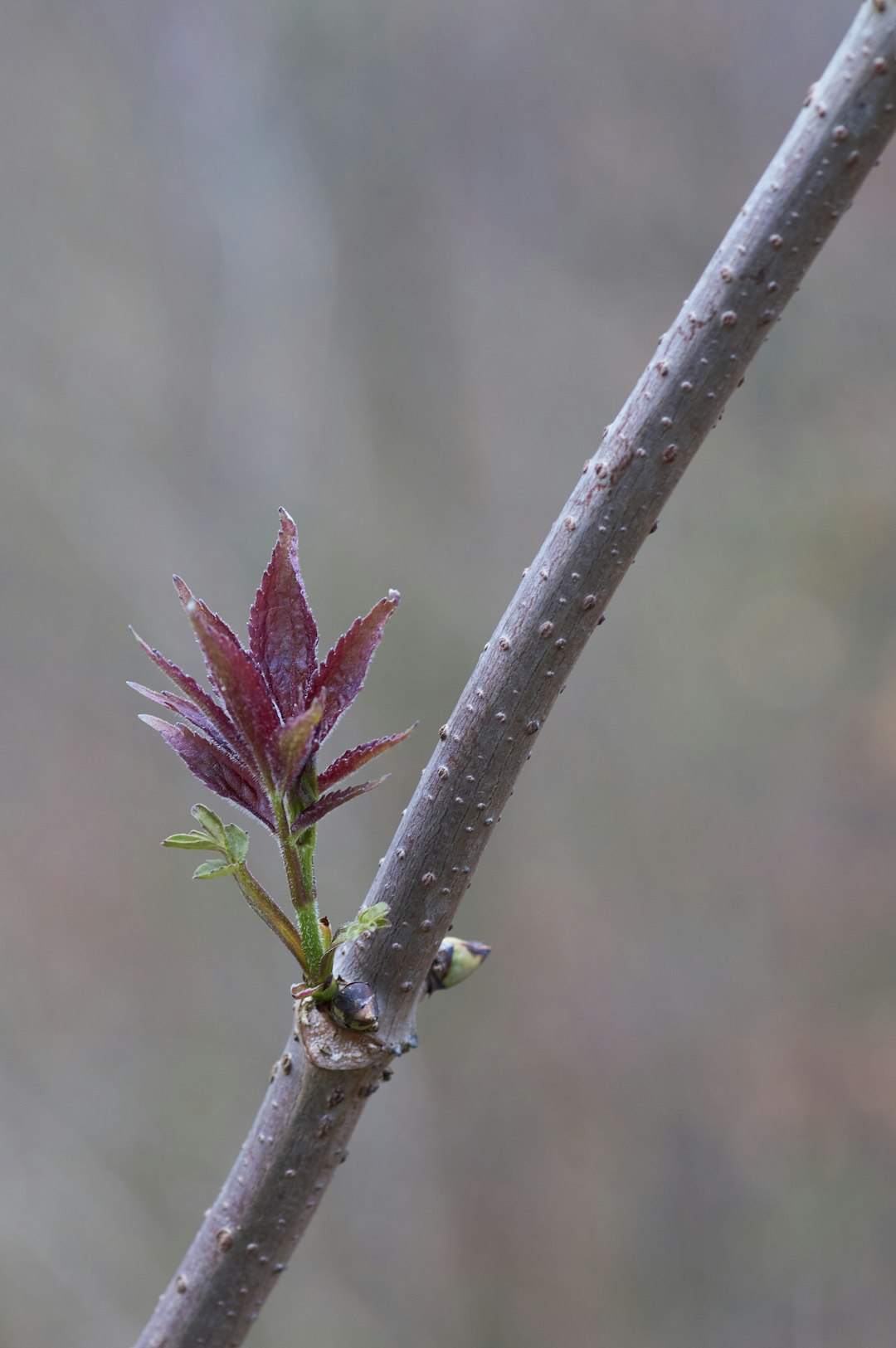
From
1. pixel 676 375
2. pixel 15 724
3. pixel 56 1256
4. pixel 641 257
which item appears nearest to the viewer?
pixel 676 375

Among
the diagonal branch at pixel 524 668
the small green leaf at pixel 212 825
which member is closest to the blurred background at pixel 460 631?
the diagonal branch at pixel 524 668

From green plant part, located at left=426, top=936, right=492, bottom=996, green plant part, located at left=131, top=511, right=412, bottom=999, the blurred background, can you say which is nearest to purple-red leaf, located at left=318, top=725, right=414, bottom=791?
green plant part, located at left=131, top=511, right=412, bottom=999

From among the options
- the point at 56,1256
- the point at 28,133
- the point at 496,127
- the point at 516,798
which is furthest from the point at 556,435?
the point at 56,1256

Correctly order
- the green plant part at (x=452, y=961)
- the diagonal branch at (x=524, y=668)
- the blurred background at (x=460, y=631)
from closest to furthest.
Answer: the diagonal branch at (x=524, y=668), the green plant part at (x=452, y=961), the blurred background at (x=460, y=631)

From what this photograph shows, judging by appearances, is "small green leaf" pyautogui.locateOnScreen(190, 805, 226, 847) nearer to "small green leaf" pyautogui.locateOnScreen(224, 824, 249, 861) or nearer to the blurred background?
"small green leaf" pyautogui.locateOnScreen(224, 824, 249, 861)

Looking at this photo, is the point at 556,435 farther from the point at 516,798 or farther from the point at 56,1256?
the point at 56,1256

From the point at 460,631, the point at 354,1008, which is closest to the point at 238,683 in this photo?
the point at 354,1008

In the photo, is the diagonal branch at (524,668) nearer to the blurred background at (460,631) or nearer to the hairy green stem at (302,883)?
the hairy green stem at (302,883)

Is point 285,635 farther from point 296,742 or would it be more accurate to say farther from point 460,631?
point 460,631
